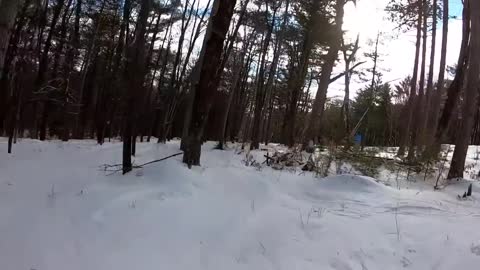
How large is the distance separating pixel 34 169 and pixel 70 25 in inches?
563

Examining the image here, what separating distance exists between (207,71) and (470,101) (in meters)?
4.83

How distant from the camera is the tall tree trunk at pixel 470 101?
24.6 ft

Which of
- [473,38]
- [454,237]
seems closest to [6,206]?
[454,237]

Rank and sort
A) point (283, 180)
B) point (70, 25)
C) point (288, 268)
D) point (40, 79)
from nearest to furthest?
point (288, 268), point (283, 180), point (40, 79), point (70, 25)

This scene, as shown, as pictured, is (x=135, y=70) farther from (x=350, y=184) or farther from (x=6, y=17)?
(x=350, y=184)

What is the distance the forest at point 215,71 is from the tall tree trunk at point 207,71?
0.02 meters

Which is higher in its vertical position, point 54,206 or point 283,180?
point 283,180

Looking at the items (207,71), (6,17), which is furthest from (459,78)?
(6,17)

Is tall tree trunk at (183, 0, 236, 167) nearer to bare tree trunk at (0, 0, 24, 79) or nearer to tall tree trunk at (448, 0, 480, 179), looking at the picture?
bare tree trunk at (0, 0, 24, 79)

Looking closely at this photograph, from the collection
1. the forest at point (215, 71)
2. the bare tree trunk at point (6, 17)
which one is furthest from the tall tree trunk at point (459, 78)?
the bare tree trunk at point (6, 17)

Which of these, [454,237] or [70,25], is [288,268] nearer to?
[454,237]

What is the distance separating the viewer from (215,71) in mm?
6809

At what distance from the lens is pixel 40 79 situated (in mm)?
17219

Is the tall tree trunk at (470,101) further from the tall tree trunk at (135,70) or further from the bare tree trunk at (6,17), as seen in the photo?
the bare tree trunk at (6,17)
